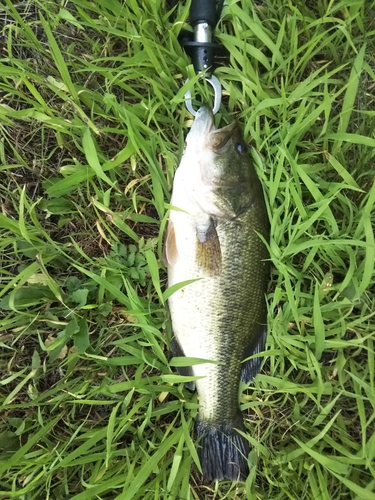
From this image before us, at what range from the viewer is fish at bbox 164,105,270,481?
200 cm

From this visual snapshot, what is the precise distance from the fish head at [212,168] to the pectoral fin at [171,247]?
0.19 m

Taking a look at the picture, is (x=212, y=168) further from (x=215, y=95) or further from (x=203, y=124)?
(x=215, y=95)

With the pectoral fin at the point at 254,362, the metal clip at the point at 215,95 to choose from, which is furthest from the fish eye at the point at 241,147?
the pectoral fin at the point at 254,362

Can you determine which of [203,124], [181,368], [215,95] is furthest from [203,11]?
[181,368]

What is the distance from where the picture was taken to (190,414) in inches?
85.7

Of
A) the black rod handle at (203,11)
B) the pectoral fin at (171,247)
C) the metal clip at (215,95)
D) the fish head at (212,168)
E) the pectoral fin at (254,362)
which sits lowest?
the pectoral fin at (254,362)

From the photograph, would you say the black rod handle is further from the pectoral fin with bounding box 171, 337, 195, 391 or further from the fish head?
the pectoral fin with bounding box 171, 337, 195, 391

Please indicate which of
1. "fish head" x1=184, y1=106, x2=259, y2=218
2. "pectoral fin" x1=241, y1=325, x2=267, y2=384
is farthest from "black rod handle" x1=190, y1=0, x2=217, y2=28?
"pectoral fin" x1=241, y1=325, x2=267, y2=384

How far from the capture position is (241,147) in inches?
80.8

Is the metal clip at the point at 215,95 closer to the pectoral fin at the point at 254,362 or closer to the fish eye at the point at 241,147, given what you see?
the fish eye at the point at 241,147

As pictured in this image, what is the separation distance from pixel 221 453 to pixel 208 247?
99 cm

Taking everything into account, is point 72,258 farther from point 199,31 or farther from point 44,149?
point 199,31

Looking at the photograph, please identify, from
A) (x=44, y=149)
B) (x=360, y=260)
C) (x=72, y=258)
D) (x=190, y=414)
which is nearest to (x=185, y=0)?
(x=44, y=149)

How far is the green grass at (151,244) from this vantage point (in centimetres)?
207
